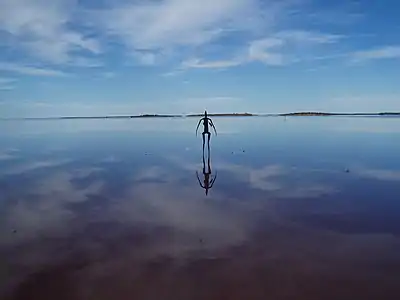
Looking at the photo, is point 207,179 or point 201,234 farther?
point 207,179

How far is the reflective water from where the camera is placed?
8.48m

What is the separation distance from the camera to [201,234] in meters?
11.7

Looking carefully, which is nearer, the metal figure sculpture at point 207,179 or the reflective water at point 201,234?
the reflective water at point 201,234

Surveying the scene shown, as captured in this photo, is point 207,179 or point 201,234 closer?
point 201,234

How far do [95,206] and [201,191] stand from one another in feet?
14.7

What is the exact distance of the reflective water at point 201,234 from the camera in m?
8.48

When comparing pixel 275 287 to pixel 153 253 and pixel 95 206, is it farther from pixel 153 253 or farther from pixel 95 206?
pixel 95 206

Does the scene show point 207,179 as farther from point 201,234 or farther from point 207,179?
point 201,234

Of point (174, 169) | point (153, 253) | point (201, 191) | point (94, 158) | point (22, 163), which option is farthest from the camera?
point (94, 158)

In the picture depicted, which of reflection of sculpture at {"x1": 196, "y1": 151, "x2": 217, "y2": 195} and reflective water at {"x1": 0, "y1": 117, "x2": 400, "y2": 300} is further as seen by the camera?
reflection of sculpture at {"x1": 196, "y1": 151, "x2": 217, "y2": 195}

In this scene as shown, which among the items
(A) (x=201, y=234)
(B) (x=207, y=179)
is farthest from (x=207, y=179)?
(A) (x=201, y=234)

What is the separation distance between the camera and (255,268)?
9352 millimetres

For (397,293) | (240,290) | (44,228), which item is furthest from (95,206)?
(397,293)

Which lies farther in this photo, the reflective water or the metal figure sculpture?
the metal figure sculpture
